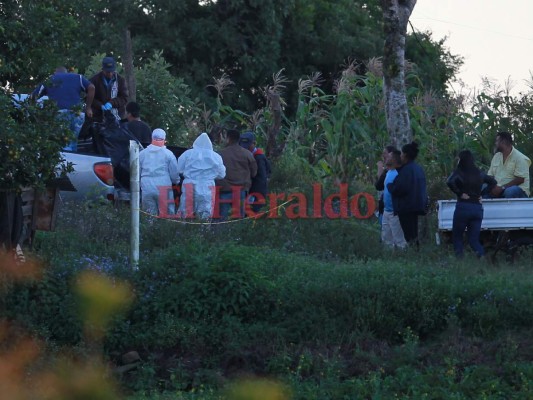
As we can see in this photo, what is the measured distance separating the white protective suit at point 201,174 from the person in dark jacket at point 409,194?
97.4 inches

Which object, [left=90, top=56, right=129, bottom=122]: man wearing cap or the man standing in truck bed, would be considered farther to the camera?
[left=90, top=56, right=129, bottom=122]: man wearing cap

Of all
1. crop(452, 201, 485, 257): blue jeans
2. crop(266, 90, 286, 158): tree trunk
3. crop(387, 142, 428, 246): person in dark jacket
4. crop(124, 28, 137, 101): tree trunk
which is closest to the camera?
crop(452, 201, 485, 257): blue jeans

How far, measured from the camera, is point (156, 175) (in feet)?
47.4

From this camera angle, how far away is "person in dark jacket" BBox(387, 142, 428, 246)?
13.4 m

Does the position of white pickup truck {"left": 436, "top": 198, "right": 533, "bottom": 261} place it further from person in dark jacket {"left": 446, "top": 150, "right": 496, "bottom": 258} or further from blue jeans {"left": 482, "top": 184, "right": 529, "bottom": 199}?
blue jeans {"left": 482, "top": 184, "right": 529, "bottom": 199}

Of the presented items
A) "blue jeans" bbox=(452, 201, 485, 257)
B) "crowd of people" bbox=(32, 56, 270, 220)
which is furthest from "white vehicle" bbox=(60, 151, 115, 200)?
"blue jeans" bbox=(452, 201, 485, 257)

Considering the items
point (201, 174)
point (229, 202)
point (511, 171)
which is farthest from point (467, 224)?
point (201, 174)

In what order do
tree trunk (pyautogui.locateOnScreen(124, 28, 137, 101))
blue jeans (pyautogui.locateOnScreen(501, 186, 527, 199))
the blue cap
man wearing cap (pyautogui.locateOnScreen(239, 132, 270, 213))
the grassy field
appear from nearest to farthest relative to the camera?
the grassy field
blue jeans (pyautogui.locateOnScreen(501, 186, 527, 199))
man wearing cap (pyautogui.locateOnScreen(239, 132, 270, 213))
the blue cap
tree trunk (pyautogui.locateOnScreen(124, 28, 137, 101))

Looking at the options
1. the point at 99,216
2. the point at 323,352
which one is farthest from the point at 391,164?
the point at 323,352

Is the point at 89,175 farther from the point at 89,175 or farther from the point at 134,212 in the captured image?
the point at 134,212

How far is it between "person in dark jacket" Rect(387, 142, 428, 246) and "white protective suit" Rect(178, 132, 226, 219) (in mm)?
2473

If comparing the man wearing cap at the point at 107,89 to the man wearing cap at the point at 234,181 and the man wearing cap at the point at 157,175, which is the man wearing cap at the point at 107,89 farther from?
the man wearing cap at the point at 234,181

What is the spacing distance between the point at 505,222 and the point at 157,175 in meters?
4.74

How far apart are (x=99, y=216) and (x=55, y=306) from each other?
3846mm
